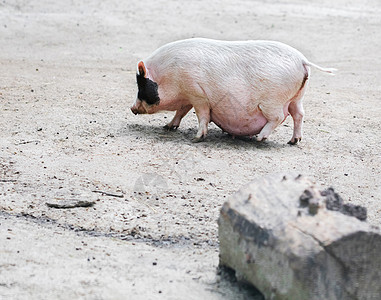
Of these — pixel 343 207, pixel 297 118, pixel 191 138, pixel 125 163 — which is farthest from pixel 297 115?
pixel 343 207

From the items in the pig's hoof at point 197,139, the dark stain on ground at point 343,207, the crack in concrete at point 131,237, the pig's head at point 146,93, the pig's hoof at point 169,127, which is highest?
the dark stain on ground at point 343,207

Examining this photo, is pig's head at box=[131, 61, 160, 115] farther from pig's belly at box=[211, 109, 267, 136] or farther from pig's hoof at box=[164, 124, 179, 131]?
pig's belly at box=[211, 109, 267, 136]

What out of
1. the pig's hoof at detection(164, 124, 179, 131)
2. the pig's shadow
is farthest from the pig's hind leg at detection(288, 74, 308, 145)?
the pig's hoof at detection(164, 124, 179, 131)

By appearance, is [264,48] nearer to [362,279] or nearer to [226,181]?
[226,181]

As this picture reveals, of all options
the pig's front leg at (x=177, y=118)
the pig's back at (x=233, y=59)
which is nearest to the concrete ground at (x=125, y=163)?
the pig's front leg at (x=177, y=118)

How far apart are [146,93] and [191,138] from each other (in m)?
0.61

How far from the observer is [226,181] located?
14.7 ft

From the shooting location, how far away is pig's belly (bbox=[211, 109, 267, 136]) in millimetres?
5309

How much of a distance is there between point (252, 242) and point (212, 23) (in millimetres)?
8974

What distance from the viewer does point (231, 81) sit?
5191 millimetres

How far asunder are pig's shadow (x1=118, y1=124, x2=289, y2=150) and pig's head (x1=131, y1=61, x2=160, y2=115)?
0.24 metres

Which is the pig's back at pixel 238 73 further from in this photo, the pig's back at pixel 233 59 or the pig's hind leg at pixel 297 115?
the pig's hind leg at pixel 297 115

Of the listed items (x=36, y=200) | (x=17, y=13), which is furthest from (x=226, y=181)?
(x=17, y=13)

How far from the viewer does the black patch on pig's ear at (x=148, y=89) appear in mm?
5363
